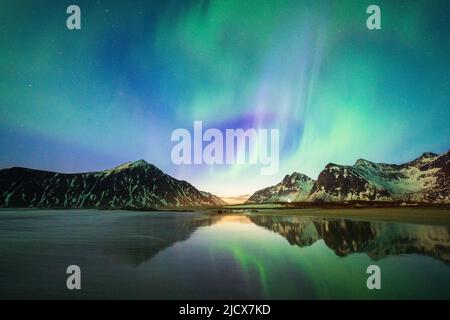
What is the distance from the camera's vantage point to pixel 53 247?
2369 cm

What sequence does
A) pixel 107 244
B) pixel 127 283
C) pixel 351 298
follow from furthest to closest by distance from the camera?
1. pixel 107 244
2. pixel 127 283
3. pixel 351 298

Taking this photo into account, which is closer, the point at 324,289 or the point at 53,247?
the point at 324,289

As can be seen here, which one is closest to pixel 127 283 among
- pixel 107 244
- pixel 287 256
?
pixel 287 256

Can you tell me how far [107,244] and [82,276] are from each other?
1077cm

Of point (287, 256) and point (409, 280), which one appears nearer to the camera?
point (409, 280)

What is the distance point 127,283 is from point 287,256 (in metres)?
9.49

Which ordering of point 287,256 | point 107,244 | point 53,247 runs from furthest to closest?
point 107,244, point 53,247, point 287,256

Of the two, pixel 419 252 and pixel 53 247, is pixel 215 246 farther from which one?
pixel 419 252

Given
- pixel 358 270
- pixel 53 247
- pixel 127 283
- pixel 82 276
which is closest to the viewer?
pixel 127 283
